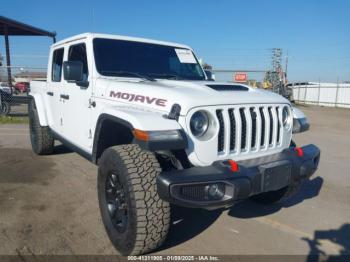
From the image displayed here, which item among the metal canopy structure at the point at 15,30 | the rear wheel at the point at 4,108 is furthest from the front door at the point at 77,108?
the metal canopy structure at the point at 15,30

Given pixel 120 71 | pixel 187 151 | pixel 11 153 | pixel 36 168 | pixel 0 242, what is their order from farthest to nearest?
1. pixel 11 153
2. pixel 36 168
3. pixel 120 71
4. pixel 0 242
5. pixel 187 151

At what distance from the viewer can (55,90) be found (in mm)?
5188

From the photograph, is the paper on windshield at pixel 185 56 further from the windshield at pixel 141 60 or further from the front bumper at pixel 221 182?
the front bumper at pixel 221 182

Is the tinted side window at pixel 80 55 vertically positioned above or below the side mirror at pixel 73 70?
above

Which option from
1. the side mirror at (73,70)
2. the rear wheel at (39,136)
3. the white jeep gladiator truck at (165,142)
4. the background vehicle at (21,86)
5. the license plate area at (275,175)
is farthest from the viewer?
the background vehicle at (21,86)

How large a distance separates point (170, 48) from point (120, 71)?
39.3 inches

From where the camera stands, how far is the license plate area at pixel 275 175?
281cm

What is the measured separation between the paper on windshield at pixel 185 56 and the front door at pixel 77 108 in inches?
49.4

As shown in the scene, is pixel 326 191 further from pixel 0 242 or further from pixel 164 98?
pixel 0 242

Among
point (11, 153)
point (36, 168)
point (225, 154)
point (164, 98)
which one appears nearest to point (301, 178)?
point (225, 154)

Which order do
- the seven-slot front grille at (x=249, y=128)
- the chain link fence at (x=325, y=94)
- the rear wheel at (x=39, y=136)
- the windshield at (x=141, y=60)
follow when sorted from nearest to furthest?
the seven-slot front grille at (x=249, y=128), the windshield at (x=141, y=60), the rear wheel at (x=39, y=136), the chain link fence at (x=325, y=94)

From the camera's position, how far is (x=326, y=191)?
15.9 feet

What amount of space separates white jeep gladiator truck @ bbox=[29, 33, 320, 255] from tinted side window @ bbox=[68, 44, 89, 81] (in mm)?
29

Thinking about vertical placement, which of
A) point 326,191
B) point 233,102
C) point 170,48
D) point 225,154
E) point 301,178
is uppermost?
point 170,48
